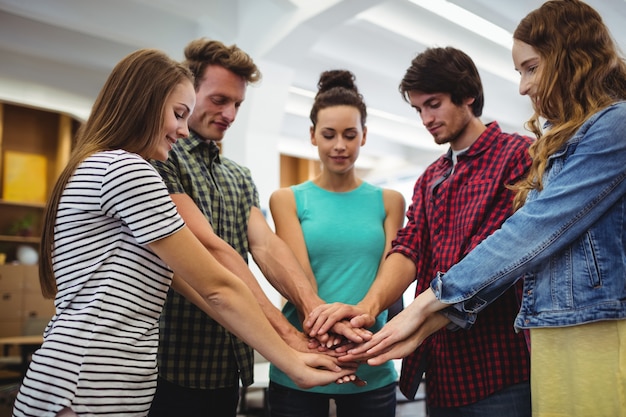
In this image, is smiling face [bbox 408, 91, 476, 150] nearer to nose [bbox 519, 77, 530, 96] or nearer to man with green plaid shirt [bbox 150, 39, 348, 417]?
nose [bbox 519, 77, 530, 96]

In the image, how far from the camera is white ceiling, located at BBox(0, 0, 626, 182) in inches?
193

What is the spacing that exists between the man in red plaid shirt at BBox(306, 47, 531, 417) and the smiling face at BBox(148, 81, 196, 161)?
2.24 ft

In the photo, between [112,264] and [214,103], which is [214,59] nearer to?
[214,103]

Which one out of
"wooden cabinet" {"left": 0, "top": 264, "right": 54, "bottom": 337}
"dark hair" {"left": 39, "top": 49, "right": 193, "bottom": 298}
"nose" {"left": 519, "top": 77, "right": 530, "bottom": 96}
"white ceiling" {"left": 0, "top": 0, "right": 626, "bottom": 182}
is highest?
"white ceiling" {"left": 0, "top": 0, "right": 626, "bottom": 182}

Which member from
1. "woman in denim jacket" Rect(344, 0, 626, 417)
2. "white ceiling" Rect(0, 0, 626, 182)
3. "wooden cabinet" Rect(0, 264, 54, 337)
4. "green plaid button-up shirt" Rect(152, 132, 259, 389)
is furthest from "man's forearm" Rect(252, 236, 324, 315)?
"wooden cabinet" Rect(0, 264, 54, 337)

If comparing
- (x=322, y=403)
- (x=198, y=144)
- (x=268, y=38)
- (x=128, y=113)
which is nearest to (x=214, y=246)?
(x=198, y=144)

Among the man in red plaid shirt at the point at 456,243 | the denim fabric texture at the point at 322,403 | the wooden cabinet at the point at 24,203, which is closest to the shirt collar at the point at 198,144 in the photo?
the man in red plaid shirt at the point at 456,243

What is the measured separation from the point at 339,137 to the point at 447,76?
1.39ft

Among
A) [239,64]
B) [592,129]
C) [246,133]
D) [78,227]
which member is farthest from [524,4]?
[78,227]

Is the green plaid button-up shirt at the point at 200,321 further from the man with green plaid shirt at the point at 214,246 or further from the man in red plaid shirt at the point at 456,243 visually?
the man in red plaid shirt at the point at 456,243

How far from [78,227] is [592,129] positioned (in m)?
1.06

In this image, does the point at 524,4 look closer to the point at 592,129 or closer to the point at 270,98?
the point at 270,98

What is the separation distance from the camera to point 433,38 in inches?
237

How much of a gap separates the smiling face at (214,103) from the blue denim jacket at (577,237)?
0.96 metres
